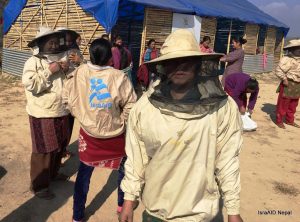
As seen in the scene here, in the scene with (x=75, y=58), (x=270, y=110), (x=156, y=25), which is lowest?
(x=270, y=110)

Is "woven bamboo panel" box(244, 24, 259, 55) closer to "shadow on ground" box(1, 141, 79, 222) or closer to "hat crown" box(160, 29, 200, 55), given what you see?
"shadow on ground" box(1, 141, 79, 222)

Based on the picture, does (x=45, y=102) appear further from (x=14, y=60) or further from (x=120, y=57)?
(x=14, y=60)

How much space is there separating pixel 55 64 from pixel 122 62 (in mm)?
4492

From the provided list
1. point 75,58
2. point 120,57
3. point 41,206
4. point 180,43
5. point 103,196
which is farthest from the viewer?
point 120,57

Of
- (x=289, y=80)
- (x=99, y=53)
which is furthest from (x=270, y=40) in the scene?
(x=99, y=53)

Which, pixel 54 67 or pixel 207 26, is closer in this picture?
pixel 54 67

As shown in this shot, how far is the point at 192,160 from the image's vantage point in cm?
193

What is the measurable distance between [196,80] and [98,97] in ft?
4.15

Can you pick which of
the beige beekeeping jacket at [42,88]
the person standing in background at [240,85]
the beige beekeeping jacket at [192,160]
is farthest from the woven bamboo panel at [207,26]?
the beige beekeeping jacket at [192,160]

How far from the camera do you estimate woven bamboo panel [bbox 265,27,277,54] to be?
17.5m

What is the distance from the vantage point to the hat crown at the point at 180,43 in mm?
1887

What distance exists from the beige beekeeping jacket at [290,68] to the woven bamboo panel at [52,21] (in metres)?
Result: 5.01

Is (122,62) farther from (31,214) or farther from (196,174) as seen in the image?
(196,174)

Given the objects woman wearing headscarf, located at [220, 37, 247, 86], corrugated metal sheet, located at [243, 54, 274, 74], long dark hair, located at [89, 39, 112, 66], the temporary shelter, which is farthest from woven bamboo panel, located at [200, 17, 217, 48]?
long dark hair, located at [89, 39, 112, 66]
